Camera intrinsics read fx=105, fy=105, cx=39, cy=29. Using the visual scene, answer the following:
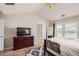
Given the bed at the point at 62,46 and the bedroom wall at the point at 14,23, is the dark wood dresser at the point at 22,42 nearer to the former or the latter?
the bedroom wall at the point at 14,23

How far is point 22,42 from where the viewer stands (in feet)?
6.22

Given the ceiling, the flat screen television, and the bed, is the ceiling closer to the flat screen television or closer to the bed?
the flat screen television

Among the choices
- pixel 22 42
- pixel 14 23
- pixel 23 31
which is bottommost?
pixel 22 42

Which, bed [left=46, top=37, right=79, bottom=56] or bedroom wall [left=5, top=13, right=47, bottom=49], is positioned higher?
bedroom wall [left=5, top=13, right=47, bottom=49]

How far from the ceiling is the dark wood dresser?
18.3 inches

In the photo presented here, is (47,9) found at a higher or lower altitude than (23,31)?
higher

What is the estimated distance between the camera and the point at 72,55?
66.6 inches

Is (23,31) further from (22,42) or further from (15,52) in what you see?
(15,52)

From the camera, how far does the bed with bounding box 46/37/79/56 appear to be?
1.68m

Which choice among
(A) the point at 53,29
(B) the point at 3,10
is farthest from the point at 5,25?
(A) the point at 53,29

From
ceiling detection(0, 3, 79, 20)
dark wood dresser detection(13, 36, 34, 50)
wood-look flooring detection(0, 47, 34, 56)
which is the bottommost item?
wood-look flooring detection(0, 47, 34, 56)

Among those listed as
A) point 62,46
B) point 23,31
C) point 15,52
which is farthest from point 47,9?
point 15,52

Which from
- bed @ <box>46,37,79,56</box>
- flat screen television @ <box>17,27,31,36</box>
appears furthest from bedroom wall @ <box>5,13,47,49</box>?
bed @ <box>46,37,79,56</box>

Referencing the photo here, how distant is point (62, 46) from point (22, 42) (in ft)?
2.33
